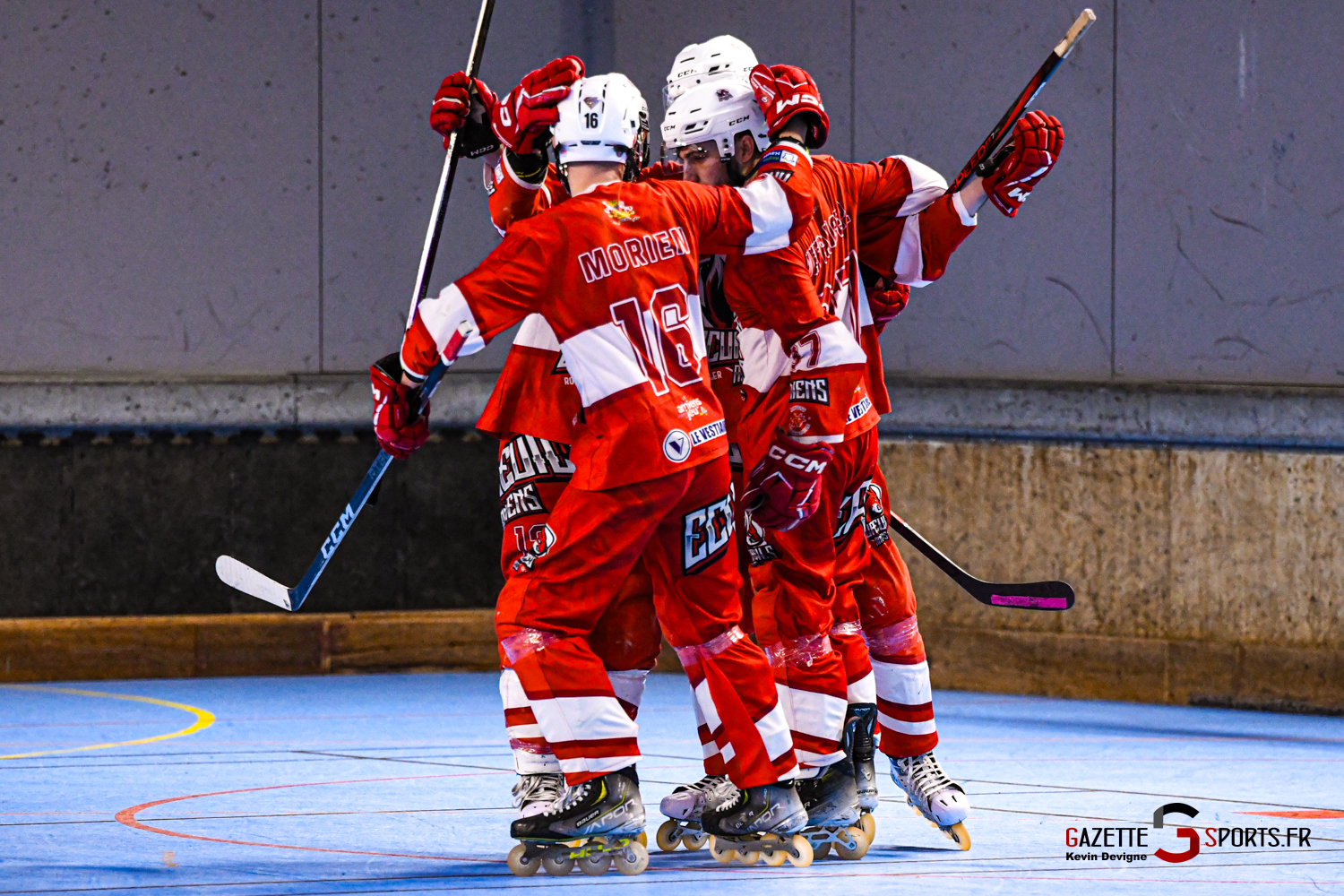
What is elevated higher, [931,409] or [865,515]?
[931,409]

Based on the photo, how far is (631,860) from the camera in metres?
4.52

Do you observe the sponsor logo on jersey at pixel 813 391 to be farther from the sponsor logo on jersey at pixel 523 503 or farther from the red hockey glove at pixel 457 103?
the red hockey glove at pixel 457 103

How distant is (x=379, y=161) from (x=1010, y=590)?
4.74 meters

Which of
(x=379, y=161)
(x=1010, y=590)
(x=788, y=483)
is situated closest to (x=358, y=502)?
(x=788, y=483)

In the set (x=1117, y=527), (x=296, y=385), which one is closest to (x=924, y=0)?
(x=1117, y=527)

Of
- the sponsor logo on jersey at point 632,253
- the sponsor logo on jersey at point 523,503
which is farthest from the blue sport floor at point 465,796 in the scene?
the sponsor logo on jersey at point 632,253

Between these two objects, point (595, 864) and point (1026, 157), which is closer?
point (595, 864)

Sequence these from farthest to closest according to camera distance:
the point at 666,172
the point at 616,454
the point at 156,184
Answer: the point at 156,184
the point at 666,172
the point at 616,454

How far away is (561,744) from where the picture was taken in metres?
4.43

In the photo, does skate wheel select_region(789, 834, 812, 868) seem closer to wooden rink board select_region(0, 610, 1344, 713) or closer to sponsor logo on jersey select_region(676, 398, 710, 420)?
sponsor logo on jersey select_region(676, 398, 710, 420)

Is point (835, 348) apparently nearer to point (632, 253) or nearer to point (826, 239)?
point (826, 239)

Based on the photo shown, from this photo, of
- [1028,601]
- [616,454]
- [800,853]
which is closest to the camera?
[616,454]

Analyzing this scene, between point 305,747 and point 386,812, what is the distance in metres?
1.48

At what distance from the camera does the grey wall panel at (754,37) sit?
914cm
